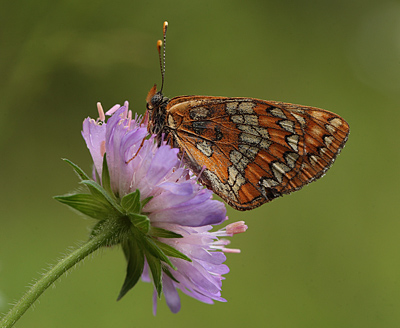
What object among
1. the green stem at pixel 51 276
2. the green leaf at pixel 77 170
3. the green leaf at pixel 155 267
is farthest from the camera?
the green leaf at pixel 155 267

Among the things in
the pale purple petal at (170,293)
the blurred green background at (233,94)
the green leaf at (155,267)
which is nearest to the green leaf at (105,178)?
the green leaf at (155,267)

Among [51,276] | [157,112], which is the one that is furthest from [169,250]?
[157,112]

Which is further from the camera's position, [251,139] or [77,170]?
[251,139]

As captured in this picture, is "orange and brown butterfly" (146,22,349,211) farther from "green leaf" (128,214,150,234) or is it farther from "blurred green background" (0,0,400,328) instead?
"blurred green background" (0,0,400,328)

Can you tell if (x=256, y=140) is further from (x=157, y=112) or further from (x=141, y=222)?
(x=141, y=222)

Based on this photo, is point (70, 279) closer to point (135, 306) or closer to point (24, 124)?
point (135, 306)

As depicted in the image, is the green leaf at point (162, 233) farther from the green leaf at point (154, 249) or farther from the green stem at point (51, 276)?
the green stem at point (51, 276)

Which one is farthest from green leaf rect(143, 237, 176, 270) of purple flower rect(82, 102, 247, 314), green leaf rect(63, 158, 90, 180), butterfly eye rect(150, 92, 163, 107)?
butterfly eye rect(150, 92, 163, 107)
